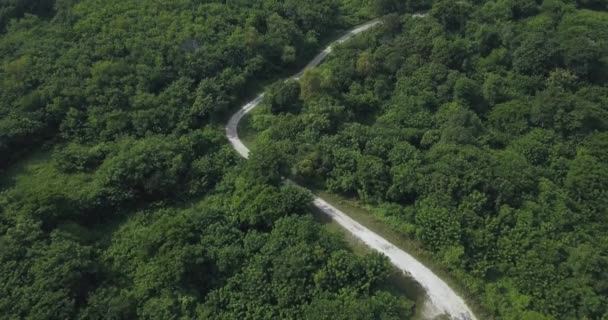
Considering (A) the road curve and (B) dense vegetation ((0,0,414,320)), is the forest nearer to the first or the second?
(B) dense vegetation ((0,0,414,320))

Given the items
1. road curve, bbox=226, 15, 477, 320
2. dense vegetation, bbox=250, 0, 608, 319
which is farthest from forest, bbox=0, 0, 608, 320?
road curve, bbox=226, 15, 477, 320

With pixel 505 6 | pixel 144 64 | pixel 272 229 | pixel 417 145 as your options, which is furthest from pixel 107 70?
pixel 505 6

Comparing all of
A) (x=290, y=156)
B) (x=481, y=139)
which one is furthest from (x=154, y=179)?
(x=481, y=139)

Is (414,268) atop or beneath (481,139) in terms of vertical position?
beneath

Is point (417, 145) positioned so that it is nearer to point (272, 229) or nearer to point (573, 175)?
point (573, 175)

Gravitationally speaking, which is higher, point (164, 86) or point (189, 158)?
point (164, 86)

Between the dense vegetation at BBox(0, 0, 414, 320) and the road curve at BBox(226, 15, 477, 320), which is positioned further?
the road curve at BBox(226, 15, 477, 320)

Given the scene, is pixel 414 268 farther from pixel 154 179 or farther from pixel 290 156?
pixel 154 179
